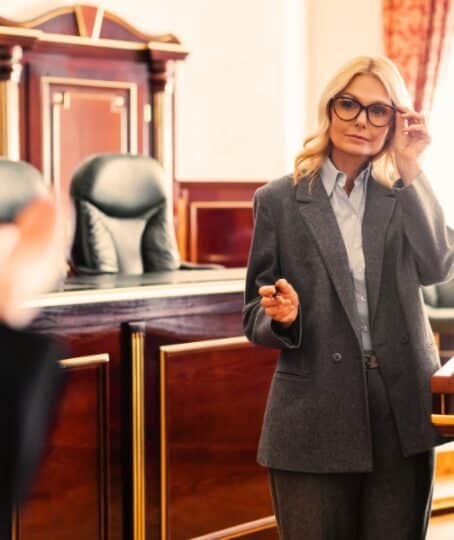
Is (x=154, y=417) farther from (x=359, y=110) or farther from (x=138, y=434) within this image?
(x=359, y=110)

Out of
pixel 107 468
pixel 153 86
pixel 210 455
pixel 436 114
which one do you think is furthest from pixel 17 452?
pixel 436 114

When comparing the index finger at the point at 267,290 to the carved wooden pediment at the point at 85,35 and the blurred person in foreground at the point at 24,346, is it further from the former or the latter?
the carved wooden pediment at the point at 85,35

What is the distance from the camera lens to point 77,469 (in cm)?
291

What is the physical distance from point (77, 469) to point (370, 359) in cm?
124

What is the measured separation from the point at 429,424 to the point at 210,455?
1.33 meters

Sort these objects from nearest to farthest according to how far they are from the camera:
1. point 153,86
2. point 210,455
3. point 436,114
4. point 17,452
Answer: point 17,452 < point 210,455 < point 153,86 < point 436,114

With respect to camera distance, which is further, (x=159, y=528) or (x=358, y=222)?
(x=159, y=528)

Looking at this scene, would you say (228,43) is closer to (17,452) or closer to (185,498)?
(185,498)

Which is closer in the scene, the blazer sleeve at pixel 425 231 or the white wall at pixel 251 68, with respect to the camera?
the blazer sleeve at pixel 425 231

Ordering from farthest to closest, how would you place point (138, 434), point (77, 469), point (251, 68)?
point (251, 68)
point (138, 434)
point (77, 469)

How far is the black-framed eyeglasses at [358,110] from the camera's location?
6.44 ft

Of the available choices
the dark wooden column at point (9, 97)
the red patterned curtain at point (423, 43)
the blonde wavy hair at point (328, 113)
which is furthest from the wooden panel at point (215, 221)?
the blonde wavy hair at point (328, 113)

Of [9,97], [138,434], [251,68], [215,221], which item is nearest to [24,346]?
[138,434]

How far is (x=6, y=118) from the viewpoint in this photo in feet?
17.9
